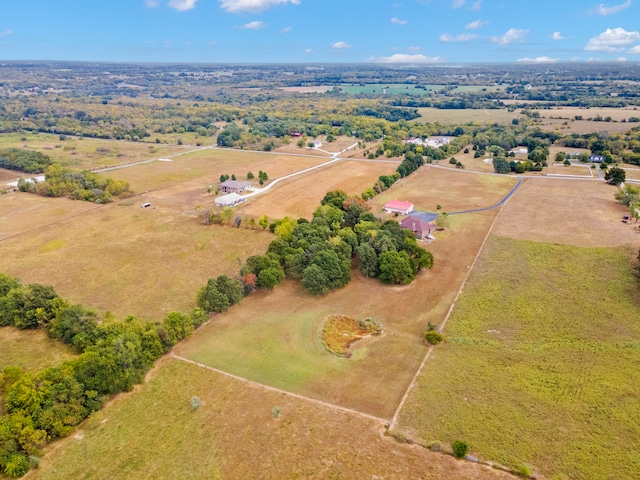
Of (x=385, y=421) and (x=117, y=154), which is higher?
(x=117, y=154)

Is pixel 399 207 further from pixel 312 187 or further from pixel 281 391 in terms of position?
pixel 281 391

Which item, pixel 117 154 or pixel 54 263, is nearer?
pixel 54 263

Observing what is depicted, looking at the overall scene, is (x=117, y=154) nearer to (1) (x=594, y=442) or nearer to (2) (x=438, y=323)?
(2) (x=438, y=323)

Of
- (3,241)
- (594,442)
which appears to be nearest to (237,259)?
(3,241)

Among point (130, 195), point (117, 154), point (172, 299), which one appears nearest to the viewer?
point (172, 299)

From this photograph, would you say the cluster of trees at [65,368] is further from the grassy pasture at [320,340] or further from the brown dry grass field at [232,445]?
the grassy pasture at [320,340]

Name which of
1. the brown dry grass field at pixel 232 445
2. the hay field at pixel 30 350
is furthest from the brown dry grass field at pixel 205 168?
the brown dry grass field at pixel 232 445

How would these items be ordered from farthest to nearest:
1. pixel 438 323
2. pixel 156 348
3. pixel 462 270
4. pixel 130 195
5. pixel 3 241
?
pixel 130 195 < pixel 3 241 < pixel 462 270 < pixel 438 323 < pixel 156 348
